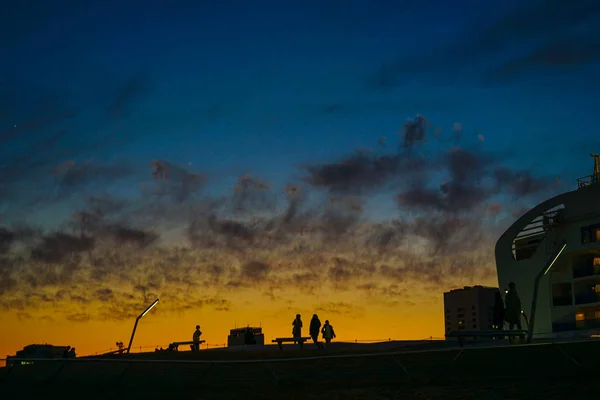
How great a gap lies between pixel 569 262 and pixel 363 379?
155 ft

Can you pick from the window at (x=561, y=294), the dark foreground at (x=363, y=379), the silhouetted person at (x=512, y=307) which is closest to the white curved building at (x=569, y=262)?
the window at (x=561, y=294)

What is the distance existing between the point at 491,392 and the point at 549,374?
3809 mm

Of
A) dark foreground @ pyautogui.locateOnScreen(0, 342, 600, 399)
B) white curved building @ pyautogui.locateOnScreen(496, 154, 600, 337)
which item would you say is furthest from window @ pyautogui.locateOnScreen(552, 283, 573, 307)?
dark foreground @ pyautogui.locateOnScreen(0, 342, 600, 399)

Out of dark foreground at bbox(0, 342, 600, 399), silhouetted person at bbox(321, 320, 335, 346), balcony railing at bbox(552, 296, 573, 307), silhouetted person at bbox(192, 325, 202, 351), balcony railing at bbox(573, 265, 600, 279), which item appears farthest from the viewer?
balcony railing at bbox(552, 296, 573, 307)

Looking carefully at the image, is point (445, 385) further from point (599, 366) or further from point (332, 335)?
point (332, 335)

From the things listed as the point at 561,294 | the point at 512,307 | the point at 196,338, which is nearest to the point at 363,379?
the point at 512,307

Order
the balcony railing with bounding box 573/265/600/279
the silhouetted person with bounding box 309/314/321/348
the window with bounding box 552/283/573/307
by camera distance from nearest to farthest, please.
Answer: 1. the silhouetted person with bounding box 309/314/321/348
2. the balcony railing with bounding box 573/265/600/279
3. the window with bounding box 552/283/573/307

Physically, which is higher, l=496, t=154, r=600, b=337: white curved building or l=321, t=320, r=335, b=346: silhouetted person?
l=496, t=154, r=600, b=337: white curved building

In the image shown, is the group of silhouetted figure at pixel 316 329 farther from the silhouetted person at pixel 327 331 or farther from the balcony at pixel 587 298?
the balcony at pixel 587 298

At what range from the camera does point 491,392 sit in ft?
45.1

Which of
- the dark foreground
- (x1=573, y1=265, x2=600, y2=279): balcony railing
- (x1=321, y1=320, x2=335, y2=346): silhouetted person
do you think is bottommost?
the dark foreground

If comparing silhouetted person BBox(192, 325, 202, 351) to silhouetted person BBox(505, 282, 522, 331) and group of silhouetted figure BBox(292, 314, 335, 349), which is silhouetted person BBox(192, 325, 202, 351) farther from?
silhouetted person BBox(505, 282, 522, 331)

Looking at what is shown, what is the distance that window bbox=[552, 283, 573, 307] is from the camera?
61.7 metres

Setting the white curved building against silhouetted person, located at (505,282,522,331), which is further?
the white curved building
